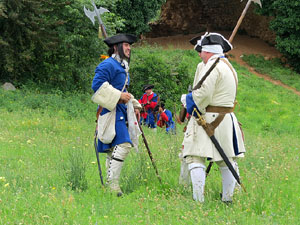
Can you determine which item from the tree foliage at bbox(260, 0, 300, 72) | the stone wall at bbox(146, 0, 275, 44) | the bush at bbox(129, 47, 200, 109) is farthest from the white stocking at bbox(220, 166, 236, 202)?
the stone wall at bbox(146, 0, 275, 44)

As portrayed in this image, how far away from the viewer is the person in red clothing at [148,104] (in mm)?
12641

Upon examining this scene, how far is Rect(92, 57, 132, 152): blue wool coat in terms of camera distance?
6.28 m

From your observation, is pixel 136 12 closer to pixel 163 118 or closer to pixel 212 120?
pixel 163 118

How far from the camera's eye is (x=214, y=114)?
5723 mm

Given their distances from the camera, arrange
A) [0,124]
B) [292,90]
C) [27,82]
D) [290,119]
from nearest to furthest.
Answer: [0,124], [27,82], [290,119], [292,90]

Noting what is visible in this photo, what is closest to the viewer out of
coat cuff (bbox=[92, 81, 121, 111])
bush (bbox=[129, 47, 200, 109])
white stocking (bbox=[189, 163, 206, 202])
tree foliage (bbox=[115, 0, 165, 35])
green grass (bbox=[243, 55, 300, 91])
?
white stocking (bbox=[189, 163, 206, 202])

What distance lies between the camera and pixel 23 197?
5.47 metres

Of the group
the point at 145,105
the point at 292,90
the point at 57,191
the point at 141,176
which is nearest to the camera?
the point at 57,191

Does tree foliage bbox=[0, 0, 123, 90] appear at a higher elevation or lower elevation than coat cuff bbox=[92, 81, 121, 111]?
lower

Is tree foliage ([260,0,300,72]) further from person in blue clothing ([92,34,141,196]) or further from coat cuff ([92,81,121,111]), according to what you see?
coat cuff ([92,81,121,111])

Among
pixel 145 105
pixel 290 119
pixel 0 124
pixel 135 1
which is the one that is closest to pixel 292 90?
pixel 290 119

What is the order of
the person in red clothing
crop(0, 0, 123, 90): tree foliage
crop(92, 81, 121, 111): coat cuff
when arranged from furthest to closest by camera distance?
crop(0, 0, 123, 90): tree foliage, the person in red clothing, crop(92, 81, 121, 111): coat cuff

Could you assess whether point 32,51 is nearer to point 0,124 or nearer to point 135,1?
point 0,124

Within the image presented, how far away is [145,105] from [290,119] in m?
9.01
